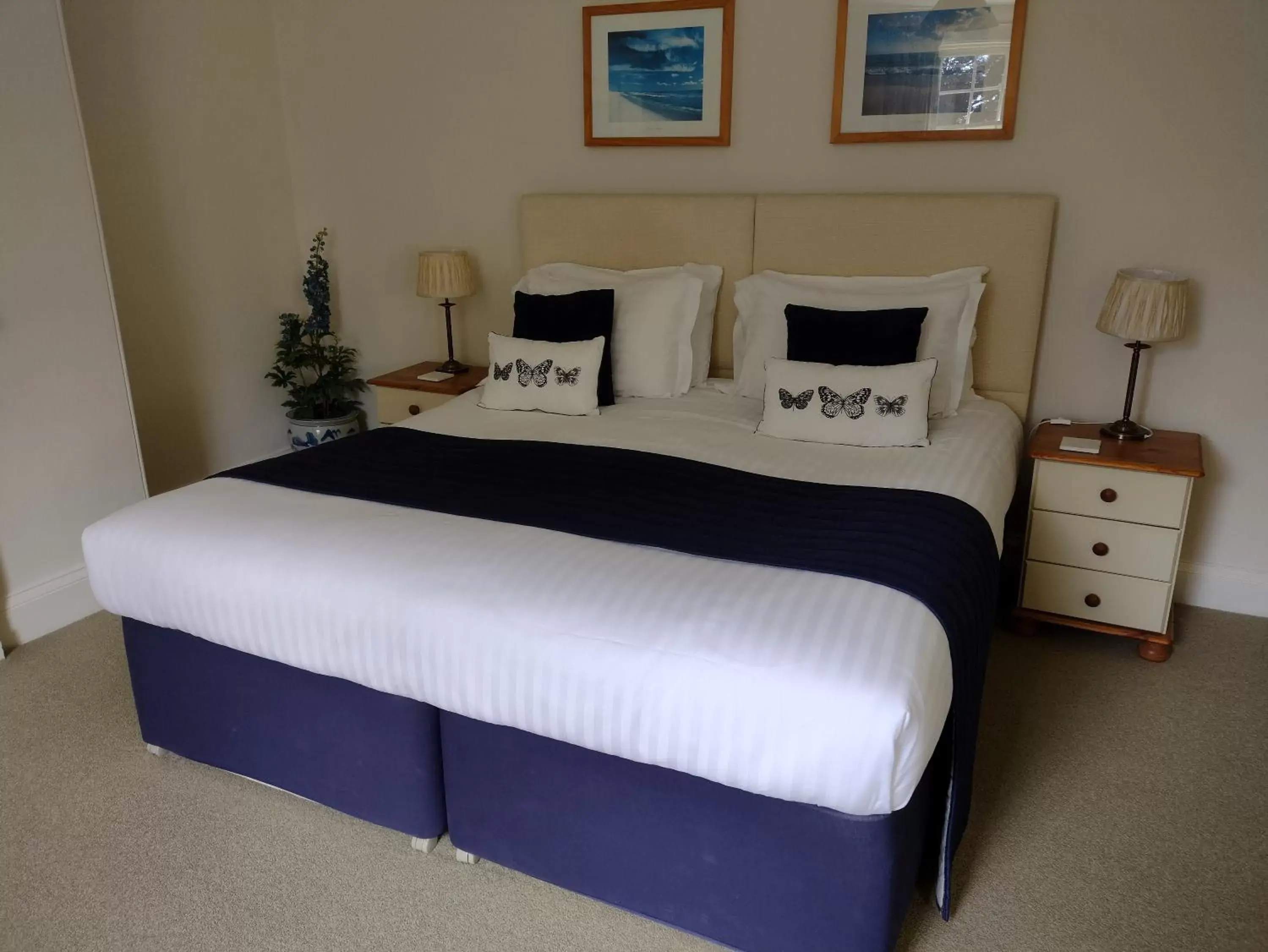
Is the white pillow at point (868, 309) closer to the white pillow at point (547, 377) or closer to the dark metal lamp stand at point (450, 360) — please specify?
the white pillow at point (547, 377)

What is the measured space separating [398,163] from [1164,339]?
121 inches

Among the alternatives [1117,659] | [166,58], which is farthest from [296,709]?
[166,58]

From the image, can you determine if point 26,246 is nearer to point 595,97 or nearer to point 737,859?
point 595,97

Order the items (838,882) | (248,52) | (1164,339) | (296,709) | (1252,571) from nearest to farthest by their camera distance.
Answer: (838,882) < (296,709) < (1164,339) < (1252,571) < (248,52)

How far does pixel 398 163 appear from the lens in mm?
4055

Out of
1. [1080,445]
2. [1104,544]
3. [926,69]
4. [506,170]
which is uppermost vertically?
[926,69]

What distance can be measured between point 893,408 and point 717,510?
819 mm

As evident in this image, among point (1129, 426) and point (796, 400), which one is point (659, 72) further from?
point (1129, 426)

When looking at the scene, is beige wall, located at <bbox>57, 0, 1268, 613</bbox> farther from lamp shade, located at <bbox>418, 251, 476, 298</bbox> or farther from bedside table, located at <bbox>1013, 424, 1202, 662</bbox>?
bedside table, located at <bbox>1013, 424, 1202, 662</bbox>

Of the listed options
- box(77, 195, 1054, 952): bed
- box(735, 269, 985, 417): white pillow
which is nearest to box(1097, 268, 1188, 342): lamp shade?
box(735, 269, 985, 417): white pillow

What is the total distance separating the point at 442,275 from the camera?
376 centimetres

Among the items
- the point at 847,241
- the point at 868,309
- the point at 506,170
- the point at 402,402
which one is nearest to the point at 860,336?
the point at 868,309

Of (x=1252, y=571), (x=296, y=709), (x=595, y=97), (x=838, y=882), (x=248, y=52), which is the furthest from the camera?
(x=248, y=52)

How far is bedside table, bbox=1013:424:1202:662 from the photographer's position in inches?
107
